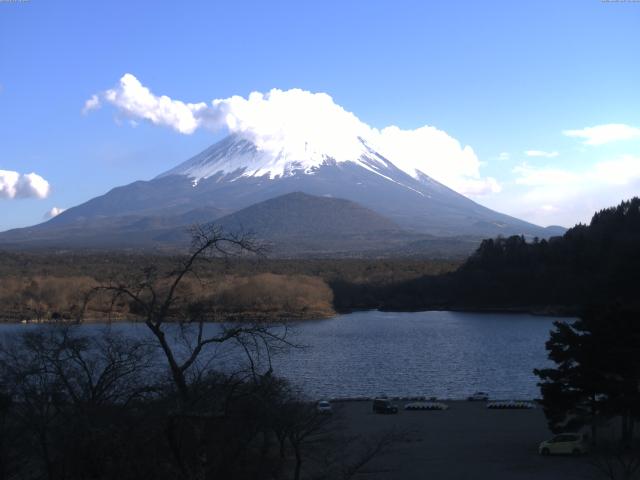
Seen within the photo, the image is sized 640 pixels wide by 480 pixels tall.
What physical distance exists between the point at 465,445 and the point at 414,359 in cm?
1465

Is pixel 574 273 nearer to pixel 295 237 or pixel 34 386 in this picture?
pixel 34 386

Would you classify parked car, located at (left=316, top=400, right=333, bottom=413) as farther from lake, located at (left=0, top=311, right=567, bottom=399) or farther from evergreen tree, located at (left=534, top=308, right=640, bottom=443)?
evergreen tree, located at (left=534, top=308, right=640, bottom=443)

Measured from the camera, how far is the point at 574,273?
54.6 m

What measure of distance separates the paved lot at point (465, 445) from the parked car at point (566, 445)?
226mm

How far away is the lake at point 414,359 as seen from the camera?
2347 cm

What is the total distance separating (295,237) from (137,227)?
27180 mm

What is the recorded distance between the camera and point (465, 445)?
15008 mm

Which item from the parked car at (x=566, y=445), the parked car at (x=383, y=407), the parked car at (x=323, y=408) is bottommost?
the parked car at (x=383, y=407)

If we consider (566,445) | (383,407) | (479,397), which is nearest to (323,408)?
(566,445)

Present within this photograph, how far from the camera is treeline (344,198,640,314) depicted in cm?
5250

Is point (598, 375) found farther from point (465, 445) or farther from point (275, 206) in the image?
point (275, 206)

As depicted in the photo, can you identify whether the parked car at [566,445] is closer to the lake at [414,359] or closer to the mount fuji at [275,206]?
the lake at [414,359]

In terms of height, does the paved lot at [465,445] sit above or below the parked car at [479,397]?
above

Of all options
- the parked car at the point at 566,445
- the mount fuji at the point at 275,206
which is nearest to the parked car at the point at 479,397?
the parked car at the point at 566,445
